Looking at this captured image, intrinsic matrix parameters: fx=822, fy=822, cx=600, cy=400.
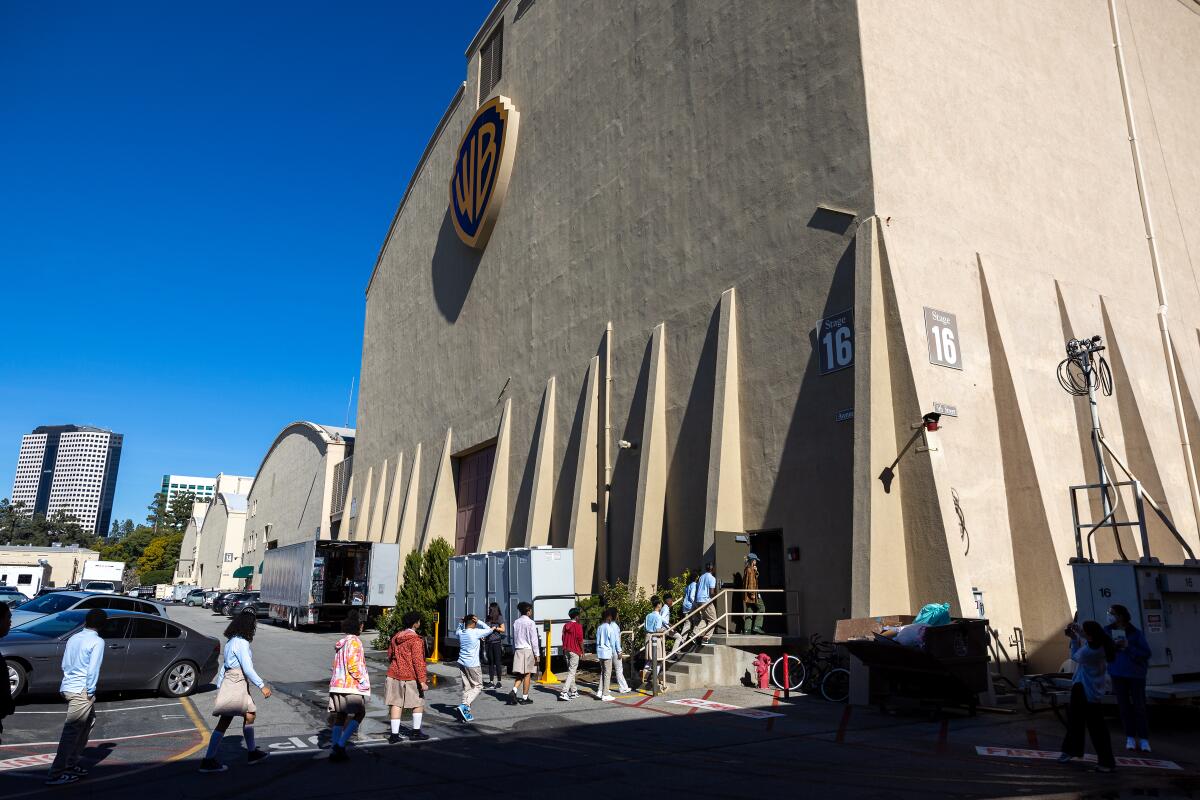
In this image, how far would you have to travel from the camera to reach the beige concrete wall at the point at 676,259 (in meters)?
16.2

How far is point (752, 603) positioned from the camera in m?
15.7

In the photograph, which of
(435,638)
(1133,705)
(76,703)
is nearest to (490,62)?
(435,638)

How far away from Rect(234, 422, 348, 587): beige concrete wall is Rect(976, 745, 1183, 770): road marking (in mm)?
43232

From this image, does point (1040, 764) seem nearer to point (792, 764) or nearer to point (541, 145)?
point (792, 764)

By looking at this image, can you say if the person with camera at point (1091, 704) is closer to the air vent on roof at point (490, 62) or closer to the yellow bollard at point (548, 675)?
the yellow bollard at point (548, 675)

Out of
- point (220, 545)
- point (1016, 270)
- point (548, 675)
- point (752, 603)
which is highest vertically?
point (1016, 270)

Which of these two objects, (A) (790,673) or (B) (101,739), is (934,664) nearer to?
(A) (790,673)

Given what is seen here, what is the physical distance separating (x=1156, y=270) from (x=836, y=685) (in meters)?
15.0

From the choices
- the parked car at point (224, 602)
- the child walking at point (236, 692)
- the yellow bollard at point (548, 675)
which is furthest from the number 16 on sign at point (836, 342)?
the parked car at point (224, 602)

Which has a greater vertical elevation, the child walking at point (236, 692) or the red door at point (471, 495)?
the red door at point (471, 495)

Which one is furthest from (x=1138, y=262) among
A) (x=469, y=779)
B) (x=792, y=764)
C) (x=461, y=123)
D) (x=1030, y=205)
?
(x=461, y=123)

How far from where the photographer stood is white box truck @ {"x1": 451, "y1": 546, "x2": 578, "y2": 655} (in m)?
18.3

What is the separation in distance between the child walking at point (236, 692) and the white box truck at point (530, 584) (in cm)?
902

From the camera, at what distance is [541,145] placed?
29078 mm
